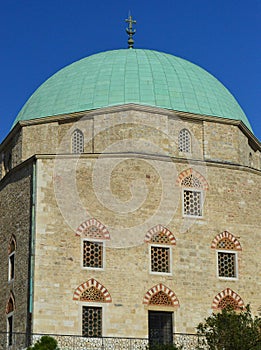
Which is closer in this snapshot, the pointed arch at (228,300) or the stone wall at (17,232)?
the stone wall at (17,232)

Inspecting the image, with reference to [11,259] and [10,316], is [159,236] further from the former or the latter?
[10,316]

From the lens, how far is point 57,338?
16.3m

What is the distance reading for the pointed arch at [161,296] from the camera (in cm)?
1756

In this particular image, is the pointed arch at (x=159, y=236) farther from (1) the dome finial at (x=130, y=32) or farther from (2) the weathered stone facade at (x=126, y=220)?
(1) the dome finial at (x=130, y=32)

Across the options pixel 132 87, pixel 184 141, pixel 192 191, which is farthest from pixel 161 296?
pixel 132 87

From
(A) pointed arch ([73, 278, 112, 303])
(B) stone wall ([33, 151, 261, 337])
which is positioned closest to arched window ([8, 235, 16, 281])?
(B) stone wall ([33, 151, 261, 337])

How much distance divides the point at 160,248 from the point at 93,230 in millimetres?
1812

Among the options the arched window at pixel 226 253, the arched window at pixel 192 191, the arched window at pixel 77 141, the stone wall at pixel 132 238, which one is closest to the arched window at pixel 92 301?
the stone wall at pixel 132 238

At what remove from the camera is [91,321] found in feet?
55.7

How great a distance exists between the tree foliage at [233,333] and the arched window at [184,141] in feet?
20.0

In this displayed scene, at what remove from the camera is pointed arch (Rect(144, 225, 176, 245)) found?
1803cm

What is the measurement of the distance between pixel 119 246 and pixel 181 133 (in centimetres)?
446

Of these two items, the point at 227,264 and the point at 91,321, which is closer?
the point at 91,321

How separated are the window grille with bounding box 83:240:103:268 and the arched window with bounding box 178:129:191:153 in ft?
14.2
